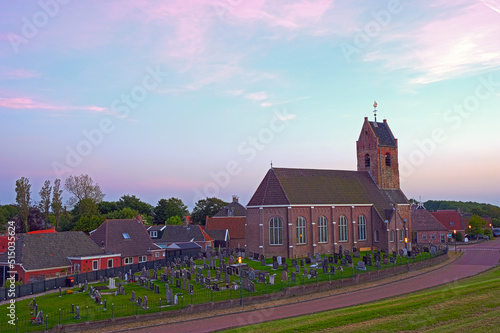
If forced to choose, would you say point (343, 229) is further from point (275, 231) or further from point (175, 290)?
point (175, 290)

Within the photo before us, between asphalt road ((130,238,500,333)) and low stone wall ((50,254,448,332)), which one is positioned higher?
low stone wall ((50,254,448,332))

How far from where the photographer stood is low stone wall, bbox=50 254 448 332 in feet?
83.1

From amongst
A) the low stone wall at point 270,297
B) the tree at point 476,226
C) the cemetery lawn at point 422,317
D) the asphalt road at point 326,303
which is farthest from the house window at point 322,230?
the tree at point 476,226

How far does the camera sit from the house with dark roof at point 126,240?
56375 mm

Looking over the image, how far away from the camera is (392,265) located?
43938mm

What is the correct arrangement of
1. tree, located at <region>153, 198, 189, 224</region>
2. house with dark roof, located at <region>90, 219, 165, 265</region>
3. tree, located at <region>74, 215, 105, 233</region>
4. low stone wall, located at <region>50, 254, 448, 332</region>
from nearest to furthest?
low stone wall, located at <region>50, 254, 448, 332</region> → house with dark roof, located at <region>90, 219, 165, 265</region> → tree, located at <region>74, 215, 105, 233</region> → tree, located at <region>153, 198, 189, 224</region>

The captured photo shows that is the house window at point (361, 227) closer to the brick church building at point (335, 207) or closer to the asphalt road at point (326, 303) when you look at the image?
the brick church building at point (335, 207)

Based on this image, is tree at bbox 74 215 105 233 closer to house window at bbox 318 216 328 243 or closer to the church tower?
house window at bbox 318 216 328 243

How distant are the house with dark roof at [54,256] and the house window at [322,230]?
26.4m

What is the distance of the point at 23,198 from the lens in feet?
265

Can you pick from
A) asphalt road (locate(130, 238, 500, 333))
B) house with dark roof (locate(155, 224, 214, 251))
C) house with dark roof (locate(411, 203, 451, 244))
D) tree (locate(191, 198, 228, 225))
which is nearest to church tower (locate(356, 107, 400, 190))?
house with dark roof (locate(411, 203, 451, 244))

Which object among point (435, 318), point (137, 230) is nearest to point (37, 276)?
point (137, 230)

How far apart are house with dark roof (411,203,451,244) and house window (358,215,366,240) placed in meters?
25.9

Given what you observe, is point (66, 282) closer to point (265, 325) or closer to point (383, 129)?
point (265, 325)
